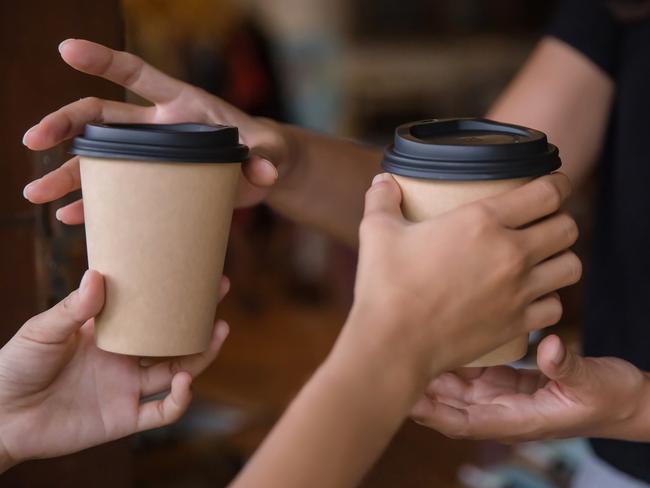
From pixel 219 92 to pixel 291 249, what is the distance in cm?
106

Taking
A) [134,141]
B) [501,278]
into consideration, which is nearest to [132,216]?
[134,141]

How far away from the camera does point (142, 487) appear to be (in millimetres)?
1918

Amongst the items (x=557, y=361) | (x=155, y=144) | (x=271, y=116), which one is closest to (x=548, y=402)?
(x=557, y=361)

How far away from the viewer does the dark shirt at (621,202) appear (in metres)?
1.29

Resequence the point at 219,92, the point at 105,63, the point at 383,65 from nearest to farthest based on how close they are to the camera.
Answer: the point at 105,63, the point at 219,92, the point at 383,65

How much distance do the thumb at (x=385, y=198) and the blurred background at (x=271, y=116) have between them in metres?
0.48

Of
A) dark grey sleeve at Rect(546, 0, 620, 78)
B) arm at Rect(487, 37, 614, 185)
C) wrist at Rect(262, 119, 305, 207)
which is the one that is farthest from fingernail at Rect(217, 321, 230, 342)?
dark grey sleeve at Rect(546, 0, 620, 78)

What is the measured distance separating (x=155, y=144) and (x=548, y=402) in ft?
1.47

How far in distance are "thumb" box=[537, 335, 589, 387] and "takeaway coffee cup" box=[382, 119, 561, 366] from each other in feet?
0.48

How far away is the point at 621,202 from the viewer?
133cm

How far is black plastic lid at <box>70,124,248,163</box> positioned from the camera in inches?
31.7

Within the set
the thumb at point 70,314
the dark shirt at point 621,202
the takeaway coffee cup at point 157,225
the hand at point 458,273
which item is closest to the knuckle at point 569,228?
the hand at point 458,273

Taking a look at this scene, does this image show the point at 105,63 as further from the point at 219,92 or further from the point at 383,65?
the point at 383,65

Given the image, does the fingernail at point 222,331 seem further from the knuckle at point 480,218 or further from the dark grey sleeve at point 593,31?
the dark grey sleeve at point 593,31
